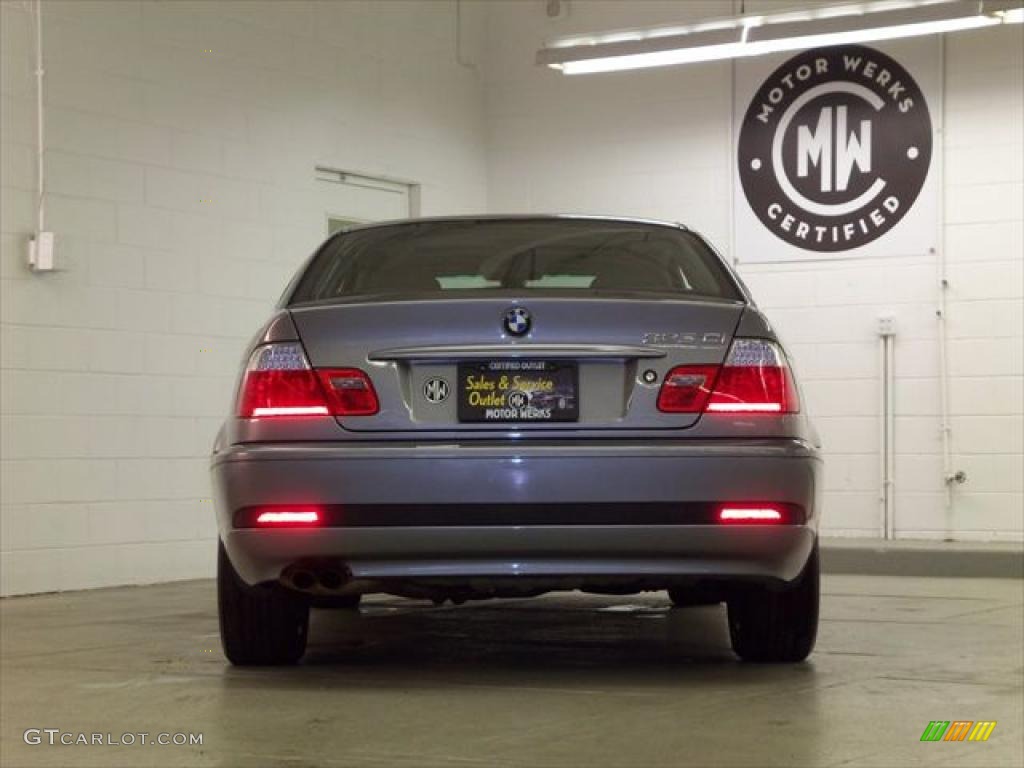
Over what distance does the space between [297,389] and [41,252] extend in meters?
4.43

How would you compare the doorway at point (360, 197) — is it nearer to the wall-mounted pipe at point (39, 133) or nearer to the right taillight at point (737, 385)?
the wall-mounted pipe at point (39, 133)

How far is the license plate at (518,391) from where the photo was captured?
4512 mm

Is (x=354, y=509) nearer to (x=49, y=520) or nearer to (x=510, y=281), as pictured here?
(x=510, y=281)

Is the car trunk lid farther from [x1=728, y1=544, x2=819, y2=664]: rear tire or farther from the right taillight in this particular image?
[x1=728, y1=544, x2=819, y2=664]: rear tire

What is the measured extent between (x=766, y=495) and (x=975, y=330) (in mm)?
6938

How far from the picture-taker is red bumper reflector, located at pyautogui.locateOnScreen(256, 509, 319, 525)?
14.8 ft

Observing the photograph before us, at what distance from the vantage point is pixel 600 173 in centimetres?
1252

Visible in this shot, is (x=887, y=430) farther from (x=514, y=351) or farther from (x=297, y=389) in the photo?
(x=297, y=389)

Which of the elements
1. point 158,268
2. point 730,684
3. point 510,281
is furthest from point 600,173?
point 730,684

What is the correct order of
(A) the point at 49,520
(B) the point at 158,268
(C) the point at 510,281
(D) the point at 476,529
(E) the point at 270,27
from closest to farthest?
1. (D) the point at 476,529
2. (C) the point at 510,281
3. (A) the point at 49,520
4. (B) the point at 158,268
5. (E) the point at 270,27

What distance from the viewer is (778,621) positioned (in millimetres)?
5160

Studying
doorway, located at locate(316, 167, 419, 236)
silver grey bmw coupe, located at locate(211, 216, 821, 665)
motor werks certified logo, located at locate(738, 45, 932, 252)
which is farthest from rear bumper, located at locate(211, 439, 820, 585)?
motor werks certified logo, located at locate(738, 45, 932, 252)

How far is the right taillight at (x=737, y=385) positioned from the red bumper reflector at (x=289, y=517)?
3.31ft

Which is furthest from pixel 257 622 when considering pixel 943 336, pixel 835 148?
pixel 835 148
